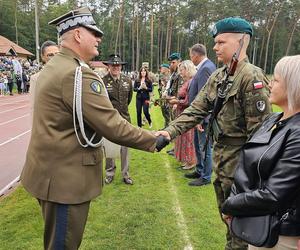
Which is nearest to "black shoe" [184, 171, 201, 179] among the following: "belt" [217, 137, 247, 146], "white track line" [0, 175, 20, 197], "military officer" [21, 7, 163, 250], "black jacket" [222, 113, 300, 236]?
"white track line" [0, 175, 20, 197]

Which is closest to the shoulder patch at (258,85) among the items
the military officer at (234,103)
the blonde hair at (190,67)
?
the military officer at (234,103)

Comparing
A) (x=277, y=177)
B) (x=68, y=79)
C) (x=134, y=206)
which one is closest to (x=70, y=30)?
(x=68, y=79)

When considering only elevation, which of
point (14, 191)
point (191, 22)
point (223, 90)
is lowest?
point (14, 191)

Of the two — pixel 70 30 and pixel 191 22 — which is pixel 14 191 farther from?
pixel 191 22

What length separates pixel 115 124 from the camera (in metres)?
2.57

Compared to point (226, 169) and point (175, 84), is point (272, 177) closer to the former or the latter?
point (226, 169)

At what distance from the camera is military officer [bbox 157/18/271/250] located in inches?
112

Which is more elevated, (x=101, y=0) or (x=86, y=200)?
(x=101, y=0)

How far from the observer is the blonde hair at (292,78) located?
2014 mm

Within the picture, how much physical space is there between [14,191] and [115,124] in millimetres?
3845

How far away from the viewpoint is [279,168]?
1.87m

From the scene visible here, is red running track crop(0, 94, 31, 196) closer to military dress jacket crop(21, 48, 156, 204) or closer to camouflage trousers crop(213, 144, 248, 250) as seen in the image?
military dress jacket crop(21, 48, 156, 204)

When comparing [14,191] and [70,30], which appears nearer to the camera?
[70,30]

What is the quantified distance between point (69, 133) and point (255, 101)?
1410 millimetres
